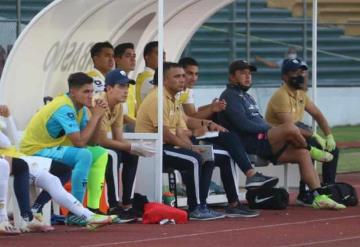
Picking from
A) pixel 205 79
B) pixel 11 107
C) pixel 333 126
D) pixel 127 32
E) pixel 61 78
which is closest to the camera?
pixel 11 107

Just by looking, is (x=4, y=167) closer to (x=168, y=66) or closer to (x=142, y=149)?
(x=142, y=149)

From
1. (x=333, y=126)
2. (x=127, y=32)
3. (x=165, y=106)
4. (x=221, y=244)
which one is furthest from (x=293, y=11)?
(x=221, y=244)

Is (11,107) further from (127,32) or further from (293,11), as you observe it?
(293,11)

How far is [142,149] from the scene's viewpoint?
12.6 m

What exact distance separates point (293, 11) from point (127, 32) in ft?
37.9

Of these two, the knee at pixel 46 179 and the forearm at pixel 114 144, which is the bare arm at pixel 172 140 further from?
the knee at pixel 46 179

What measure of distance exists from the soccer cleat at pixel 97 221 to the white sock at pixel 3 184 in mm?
765

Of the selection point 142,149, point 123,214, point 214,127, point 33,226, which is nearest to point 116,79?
point 142,149

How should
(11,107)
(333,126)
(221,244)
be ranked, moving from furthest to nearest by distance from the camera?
(333,126) < (11,107) < (221,244)

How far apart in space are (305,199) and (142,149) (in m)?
2.70

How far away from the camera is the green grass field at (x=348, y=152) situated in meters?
20.5

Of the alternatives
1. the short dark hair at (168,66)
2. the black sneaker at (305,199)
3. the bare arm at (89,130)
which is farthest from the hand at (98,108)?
the black sneaker at (305,199)

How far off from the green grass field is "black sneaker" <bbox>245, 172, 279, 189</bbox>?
6071 mm

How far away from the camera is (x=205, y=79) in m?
26.3
